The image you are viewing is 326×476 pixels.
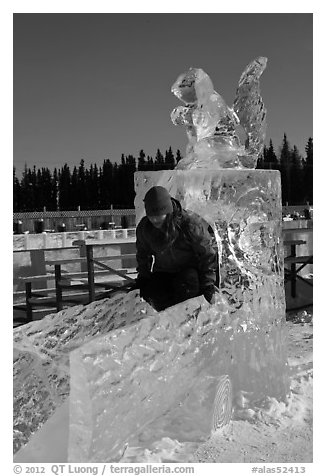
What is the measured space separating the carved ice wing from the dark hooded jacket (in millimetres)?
942

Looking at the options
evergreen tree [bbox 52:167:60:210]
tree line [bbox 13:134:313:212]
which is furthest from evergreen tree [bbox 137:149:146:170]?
evergreen tree [bbox 52:167:60:210]

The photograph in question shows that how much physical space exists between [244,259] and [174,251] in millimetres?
474

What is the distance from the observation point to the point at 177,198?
3277 millimetres

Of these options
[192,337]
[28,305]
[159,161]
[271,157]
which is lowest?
[28,305]

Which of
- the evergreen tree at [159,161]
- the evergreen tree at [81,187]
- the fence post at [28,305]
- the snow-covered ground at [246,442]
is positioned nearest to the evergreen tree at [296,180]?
the evergreen tree at [159,161]

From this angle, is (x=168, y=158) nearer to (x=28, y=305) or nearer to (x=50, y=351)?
(x=28, y=305)

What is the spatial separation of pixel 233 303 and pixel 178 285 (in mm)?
365

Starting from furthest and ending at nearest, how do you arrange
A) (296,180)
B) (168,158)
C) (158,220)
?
(168,158), (296,180), (158,220)

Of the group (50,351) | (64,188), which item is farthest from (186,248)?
(64,188)

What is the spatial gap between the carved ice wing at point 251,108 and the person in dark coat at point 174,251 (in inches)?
37.1

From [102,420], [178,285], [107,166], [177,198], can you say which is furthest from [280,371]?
[107,166]

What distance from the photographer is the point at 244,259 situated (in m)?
3.29
